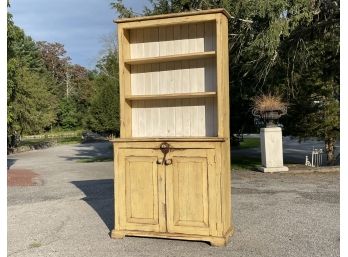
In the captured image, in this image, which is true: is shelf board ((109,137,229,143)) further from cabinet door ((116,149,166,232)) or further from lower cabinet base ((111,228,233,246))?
lower cabinet base ((111,228,233,246))

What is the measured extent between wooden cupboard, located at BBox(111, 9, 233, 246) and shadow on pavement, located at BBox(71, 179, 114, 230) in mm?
978

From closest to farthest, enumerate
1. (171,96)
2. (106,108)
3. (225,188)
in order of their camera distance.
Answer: (225,188) → (171,96) → (106,108)

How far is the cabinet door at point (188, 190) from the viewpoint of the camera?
4984mm

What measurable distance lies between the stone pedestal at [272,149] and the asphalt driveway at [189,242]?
1.84m

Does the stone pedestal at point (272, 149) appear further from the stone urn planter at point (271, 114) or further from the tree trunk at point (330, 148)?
→ the tree trunk at point (330, 148)

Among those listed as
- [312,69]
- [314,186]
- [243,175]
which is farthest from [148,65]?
[312,69]

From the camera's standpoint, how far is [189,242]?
16.6 ft

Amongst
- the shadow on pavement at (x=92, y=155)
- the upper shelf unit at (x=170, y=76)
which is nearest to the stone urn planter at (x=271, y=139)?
the upper shelf unit at (x=170, y=76)

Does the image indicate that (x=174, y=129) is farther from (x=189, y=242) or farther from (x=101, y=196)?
(x=101, y=196)

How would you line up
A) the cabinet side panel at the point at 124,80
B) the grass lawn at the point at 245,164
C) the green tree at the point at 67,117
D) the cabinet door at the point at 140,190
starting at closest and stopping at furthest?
Answer: the cabinet door at the point at 140,190 < the cabinet side panel at the point at 124,80 < the grass lawn at the point at 245,164 < the green tree at the point at 67,117

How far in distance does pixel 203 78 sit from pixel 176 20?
83cm

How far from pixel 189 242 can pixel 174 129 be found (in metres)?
1.52

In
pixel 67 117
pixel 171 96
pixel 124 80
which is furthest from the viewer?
pixel 67 117

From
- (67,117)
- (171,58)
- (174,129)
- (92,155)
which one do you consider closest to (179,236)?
(174,129)
